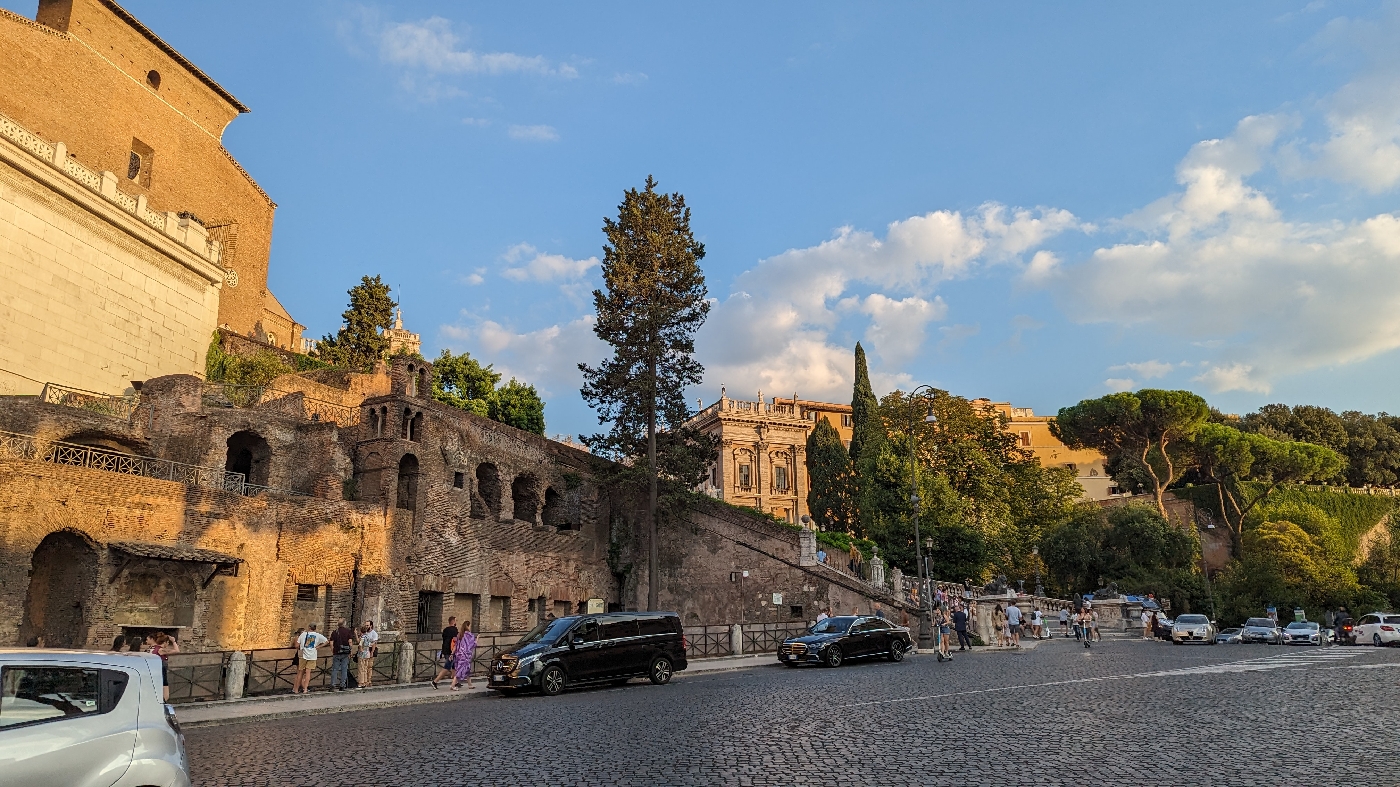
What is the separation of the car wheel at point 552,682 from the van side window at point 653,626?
2.24m

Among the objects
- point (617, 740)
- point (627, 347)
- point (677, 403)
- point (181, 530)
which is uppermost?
point (627, 347)

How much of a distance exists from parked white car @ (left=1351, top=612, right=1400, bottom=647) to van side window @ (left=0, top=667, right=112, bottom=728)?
131 feet

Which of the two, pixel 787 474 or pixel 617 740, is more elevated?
pixel 787 474

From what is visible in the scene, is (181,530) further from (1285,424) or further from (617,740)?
(1285,424)

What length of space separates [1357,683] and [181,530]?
25.2 meters

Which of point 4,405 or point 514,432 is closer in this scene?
point 4,405

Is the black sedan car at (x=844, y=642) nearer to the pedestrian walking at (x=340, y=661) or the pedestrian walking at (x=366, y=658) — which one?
the pedestrian walking at (x=366, y=658)

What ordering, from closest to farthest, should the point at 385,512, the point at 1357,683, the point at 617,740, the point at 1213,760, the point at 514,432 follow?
the point at 1213,760 → the point at 617,740 → the point at 1357,683 → the point at 385,512 → the point at 514,432

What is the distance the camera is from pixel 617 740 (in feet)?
35.3

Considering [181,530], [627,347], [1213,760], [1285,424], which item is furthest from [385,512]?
[1285,424]

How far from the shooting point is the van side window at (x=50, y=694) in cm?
526

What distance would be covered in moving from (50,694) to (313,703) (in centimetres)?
1163

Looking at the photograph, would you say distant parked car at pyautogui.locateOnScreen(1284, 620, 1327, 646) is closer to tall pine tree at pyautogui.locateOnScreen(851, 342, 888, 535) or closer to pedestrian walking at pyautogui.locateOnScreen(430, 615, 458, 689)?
tall pine tree at pyautogui.locateOnScreen(851, 342, 888, 535)

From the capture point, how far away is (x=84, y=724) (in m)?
5.37
